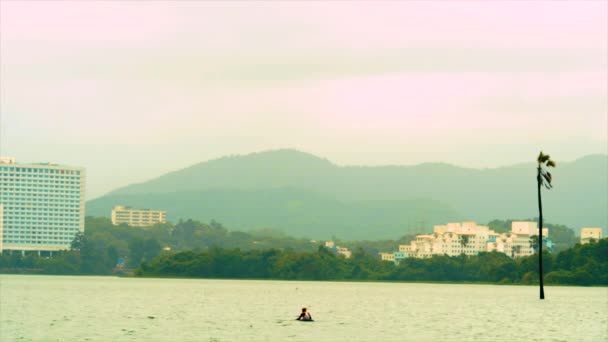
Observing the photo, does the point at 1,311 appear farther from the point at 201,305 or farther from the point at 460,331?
the point at 460,331

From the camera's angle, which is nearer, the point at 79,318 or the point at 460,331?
the point at 460,331

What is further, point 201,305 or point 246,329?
point 201,305

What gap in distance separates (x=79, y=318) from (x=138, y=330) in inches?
669

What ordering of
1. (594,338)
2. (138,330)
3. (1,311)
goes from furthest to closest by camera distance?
(1,311) < (138,330) < (594,338)

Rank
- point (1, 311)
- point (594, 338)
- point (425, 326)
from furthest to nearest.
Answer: point (1, 311) < point (425, 326) < point (594, 338)

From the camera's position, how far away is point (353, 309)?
119 m

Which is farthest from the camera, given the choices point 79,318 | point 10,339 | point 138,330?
point 79,318

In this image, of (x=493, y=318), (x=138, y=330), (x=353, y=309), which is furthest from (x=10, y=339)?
(x=353, y=309)

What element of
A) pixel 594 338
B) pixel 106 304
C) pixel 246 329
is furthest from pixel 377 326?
pixel 106 304

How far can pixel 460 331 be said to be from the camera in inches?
3140

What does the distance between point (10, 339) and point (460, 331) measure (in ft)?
103

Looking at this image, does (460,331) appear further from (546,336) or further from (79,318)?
(79,318)

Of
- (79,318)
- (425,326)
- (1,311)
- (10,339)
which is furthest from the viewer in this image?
(1,311)

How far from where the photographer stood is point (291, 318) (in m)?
97.8
